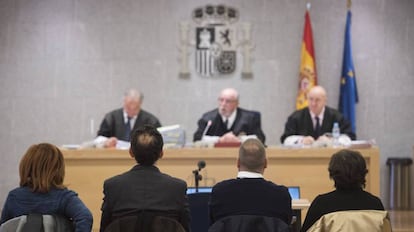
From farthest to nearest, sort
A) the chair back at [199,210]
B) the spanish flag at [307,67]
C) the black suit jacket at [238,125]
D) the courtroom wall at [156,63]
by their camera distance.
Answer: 1. the courtroom wall at [156,63]
2. the spanish flag at [307,67]
3. the black suit jacket at [238,125]
4. the chair back at [199,210]

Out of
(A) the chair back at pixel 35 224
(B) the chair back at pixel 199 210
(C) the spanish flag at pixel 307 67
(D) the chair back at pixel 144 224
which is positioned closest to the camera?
(D) the chair back at pixel 144 224

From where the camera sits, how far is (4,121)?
9.62 meters

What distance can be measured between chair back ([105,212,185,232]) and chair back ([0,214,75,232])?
329mm

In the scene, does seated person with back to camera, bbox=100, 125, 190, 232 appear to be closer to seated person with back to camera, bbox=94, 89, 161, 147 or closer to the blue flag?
seated person with back to camera, bbox=94, 89, 161, 147

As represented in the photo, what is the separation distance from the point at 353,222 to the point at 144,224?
1036 mm

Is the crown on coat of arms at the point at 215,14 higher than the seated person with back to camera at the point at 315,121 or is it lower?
higher

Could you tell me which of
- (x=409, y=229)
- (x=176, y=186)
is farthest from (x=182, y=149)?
(x=176, y=186)

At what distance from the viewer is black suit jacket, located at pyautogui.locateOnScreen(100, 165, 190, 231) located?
371 centimetres

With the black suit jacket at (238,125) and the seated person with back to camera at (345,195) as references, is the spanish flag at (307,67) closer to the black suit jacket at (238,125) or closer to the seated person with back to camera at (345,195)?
the black suit jacket at (238,125)

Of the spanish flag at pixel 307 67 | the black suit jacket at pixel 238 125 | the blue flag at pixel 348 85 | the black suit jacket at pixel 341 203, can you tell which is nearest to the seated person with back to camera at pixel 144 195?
the black suit jacket at pixel 341 203

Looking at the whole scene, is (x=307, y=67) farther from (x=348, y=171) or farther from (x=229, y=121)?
(x=348, y=171)

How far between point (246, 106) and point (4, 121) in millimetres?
3182

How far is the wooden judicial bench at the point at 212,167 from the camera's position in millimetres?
6691

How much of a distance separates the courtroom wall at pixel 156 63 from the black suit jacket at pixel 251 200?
18.8 ft
